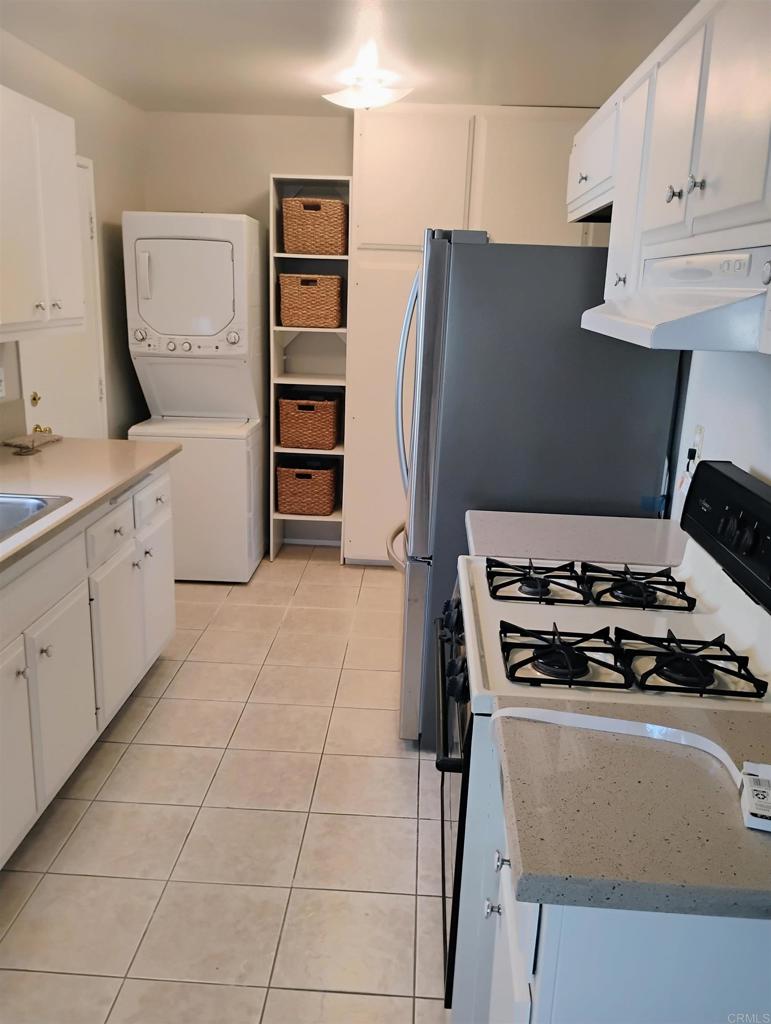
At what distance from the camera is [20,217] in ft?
8.41

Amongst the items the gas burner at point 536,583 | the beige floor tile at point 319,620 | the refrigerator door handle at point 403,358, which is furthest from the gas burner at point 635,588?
the beige floor tile at point 319,620

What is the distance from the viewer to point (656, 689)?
1.32 meters

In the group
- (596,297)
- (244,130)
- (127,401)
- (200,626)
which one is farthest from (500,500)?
(244,130)

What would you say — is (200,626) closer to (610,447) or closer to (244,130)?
(610,447)

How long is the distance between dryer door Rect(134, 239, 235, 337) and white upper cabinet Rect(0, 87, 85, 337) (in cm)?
99

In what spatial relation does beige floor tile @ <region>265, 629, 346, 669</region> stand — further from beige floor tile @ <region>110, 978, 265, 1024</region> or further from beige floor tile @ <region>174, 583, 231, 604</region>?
beige floor tile @ <region>110, 978, 265, 1024</region>

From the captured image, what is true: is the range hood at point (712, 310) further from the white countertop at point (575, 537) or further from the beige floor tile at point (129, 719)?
the beige floor tile at point (129, 719)

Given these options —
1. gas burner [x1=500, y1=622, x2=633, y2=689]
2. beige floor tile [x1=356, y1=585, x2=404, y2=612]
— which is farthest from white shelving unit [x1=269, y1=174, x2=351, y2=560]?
gas burner [x1=500, y1=622, x2=633, y2=689]

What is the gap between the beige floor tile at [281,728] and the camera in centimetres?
281

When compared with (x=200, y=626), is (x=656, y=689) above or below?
above

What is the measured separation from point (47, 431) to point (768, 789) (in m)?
3.11

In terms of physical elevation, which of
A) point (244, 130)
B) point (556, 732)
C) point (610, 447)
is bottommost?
point (556, 732)

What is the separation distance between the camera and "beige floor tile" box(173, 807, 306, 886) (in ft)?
7.14

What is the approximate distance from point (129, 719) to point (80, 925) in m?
0.99
